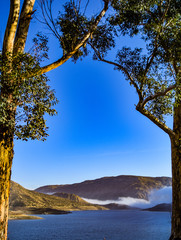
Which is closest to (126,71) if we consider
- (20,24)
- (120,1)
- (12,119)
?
(120,1)

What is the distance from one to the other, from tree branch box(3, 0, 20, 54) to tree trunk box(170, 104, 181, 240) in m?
9.48

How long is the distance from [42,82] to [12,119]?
→ 7.59 ft

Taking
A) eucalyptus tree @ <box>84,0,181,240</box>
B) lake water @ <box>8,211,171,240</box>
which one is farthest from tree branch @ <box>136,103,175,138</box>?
lake water @ <box>8,211,171,240</box>

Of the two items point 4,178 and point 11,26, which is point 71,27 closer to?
point 11,26

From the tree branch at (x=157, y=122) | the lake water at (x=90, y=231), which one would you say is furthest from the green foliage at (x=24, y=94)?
the lake water at (x=90, y=231)

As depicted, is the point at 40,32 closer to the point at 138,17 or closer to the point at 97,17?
the point at 97,17

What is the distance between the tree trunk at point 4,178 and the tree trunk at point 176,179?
27.4 ft

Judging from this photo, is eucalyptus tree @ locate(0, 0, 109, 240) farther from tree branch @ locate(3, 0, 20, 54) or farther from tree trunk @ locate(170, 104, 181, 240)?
tree trunk @ locate(170, 104, 181, 240)

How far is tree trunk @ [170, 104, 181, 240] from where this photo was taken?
11625 millimetres

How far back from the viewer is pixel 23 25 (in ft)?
35.0

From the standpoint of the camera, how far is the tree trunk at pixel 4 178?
8188 millimetres

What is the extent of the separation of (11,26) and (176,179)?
11314 mm

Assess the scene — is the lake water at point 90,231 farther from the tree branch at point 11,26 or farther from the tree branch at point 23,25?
the tree branch at point 11,26

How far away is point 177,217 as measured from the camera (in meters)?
11.7
